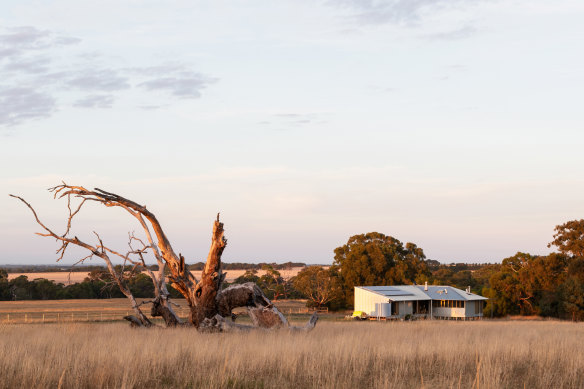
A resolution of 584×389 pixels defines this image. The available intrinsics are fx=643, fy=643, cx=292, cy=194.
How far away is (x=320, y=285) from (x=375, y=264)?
7811 millimetres

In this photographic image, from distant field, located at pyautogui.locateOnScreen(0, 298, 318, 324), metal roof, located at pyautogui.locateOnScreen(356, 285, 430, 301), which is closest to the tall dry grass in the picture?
distant field, located at pyautogui.locateOnScreen(0, 298, 318, 324)

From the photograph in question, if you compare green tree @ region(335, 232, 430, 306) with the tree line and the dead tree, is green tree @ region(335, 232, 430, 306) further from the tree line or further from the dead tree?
the dead tree

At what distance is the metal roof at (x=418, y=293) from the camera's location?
69562 millimetres

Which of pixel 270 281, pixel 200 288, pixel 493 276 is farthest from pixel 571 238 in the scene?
pixel 200 288

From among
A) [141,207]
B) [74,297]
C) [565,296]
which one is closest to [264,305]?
[141,207]

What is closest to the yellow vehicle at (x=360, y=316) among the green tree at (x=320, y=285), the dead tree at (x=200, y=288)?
the green tree at (x=320, y=285)

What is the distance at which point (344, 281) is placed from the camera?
85.1 metres

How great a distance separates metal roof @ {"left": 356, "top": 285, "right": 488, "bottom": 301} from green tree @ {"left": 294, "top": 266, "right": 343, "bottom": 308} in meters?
→ 11.6

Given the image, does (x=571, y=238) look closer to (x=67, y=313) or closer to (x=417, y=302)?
(x=417, y=302)

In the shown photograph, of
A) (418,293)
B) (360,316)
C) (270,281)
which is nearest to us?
(360,316)

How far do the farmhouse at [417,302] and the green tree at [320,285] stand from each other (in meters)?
11.6

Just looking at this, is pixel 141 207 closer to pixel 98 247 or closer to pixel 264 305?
pixel 98 247

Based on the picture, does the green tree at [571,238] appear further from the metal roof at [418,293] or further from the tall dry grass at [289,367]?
the tall dry grass at [289,367]

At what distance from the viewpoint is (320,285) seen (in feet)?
278
